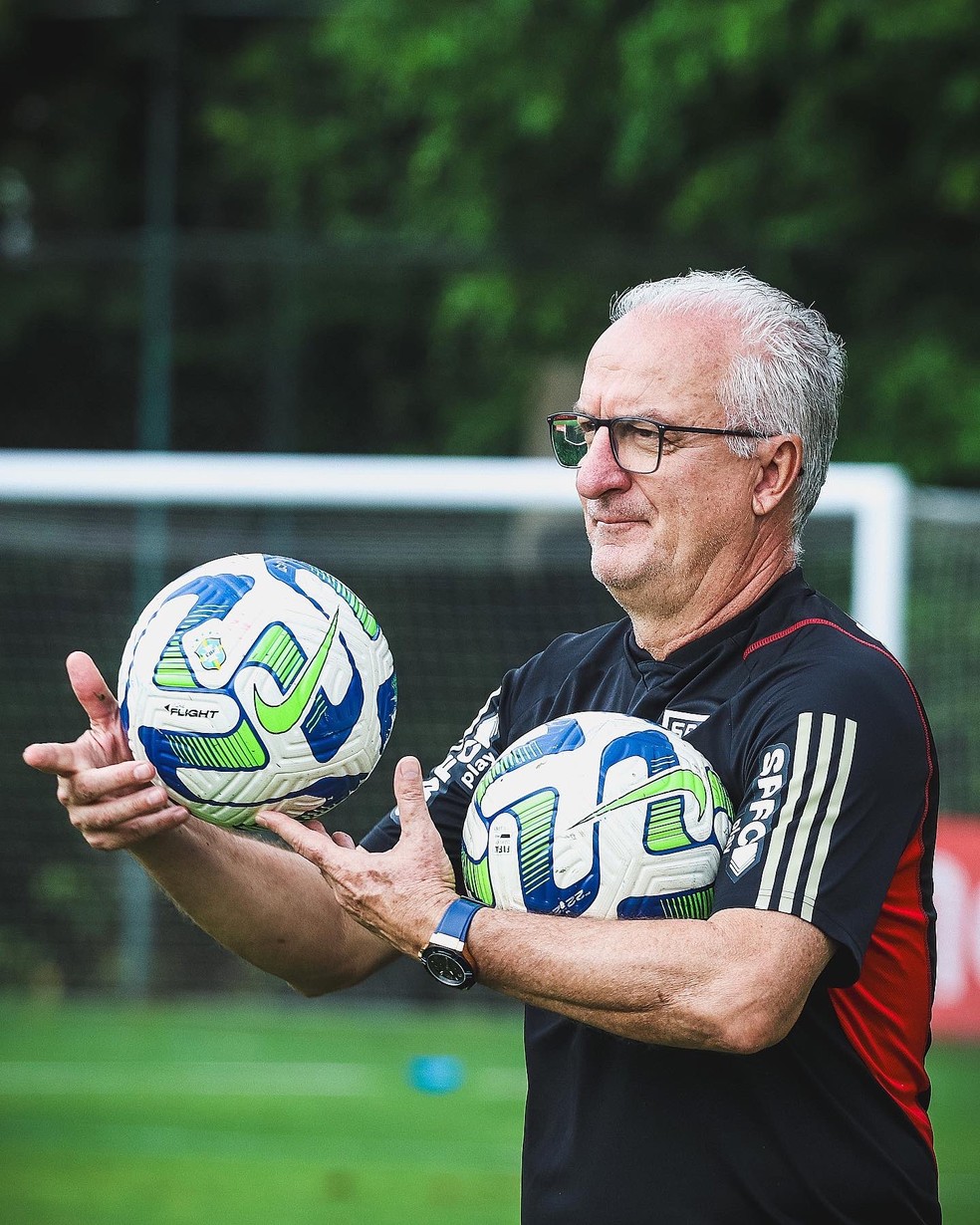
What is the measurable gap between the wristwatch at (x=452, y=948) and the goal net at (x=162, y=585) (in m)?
7.90

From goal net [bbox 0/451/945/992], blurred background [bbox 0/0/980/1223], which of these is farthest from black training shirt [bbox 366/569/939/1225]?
goal net [bbox 0/451/945/992]

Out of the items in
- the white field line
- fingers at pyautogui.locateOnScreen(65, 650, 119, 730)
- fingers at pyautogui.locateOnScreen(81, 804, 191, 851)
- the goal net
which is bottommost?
the white field line

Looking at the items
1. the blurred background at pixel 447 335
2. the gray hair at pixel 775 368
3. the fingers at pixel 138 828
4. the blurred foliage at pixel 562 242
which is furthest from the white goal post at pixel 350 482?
the fingers at pixel 138 828

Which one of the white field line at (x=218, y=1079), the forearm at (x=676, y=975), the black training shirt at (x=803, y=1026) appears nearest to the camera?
the forearm at (x=676, y=975)

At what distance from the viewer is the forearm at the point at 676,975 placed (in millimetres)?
2311

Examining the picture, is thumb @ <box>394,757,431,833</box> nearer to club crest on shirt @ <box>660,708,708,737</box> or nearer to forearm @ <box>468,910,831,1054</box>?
forearm @ <box>468,910,831,1054</box>

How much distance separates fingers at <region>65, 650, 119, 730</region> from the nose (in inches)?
33.5

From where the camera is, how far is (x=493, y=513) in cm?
1095

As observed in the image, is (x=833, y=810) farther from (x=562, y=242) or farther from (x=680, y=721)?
(x=562, y=242)

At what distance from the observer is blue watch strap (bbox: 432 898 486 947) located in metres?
2.43

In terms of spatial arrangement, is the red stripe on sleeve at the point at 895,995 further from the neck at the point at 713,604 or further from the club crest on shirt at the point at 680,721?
the neck at the point at 713,604

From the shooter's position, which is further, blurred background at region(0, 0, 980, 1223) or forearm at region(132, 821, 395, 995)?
blurred background at region(0, 0, 980, 1223)

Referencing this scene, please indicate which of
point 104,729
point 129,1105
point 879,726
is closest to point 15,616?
point 129,1105

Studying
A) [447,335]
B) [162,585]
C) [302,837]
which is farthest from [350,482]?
[302,837]
